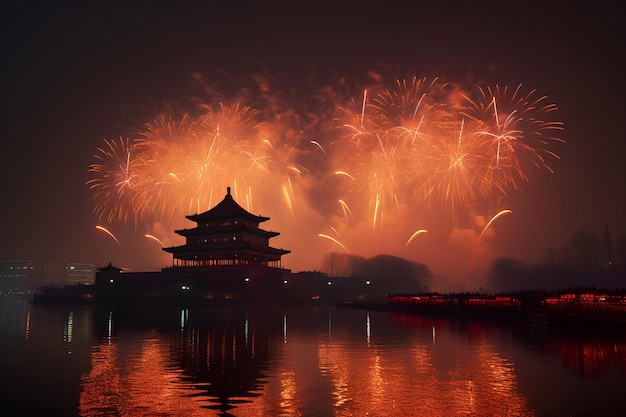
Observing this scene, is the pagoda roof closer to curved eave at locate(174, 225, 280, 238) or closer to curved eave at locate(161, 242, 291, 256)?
curved eave at locate(174, 225, 280, 238)

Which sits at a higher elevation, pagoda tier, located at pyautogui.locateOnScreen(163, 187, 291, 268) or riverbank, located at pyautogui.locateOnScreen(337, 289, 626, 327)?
pagoda tier, located at pyautogui.locateOnScreen(163, 187, 291, 268)

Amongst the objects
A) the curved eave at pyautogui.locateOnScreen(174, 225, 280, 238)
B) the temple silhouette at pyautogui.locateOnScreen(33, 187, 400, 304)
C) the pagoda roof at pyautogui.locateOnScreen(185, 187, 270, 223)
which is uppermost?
the pagoda roof at pyautogui.locateOnScreen(185, 187, 270, 223)

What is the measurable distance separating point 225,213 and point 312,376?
75856mm

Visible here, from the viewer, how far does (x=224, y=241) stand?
8644cm

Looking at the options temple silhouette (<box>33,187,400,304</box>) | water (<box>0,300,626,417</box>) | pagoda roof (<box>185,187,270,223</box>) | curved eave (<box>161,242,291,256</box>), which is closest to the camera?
water (<box>0,300,626,417</box>)

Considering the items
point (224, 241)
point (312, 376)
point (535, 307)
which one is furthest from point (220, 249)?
point (312, 376)

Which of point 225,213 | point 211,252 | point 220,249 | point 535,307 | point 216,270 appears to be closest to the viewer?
point 535,307

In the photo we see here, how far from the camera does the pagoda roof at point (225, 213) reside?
88562 mm

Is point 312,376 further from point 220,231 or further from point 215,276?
point 220,231

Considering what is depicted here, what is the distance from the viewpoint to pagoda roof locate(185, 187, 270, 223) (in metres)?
88.6

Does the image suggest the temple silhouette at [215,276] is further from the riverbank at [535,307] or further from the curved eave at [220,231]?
the riverbank at [535,307]

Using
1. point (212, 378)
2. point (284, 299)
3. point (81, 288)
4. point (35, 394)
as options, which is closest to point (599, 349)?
point (212, 378)

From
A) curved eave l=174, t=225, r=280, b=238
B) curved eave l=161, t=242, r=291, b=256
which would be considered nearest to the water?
curved eave l=161, t=242, r=291, b=256

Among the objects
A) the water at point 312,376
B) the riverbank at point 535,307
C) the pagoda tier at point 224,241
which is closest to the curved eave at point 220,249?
the pagoda tier at point 224,241
